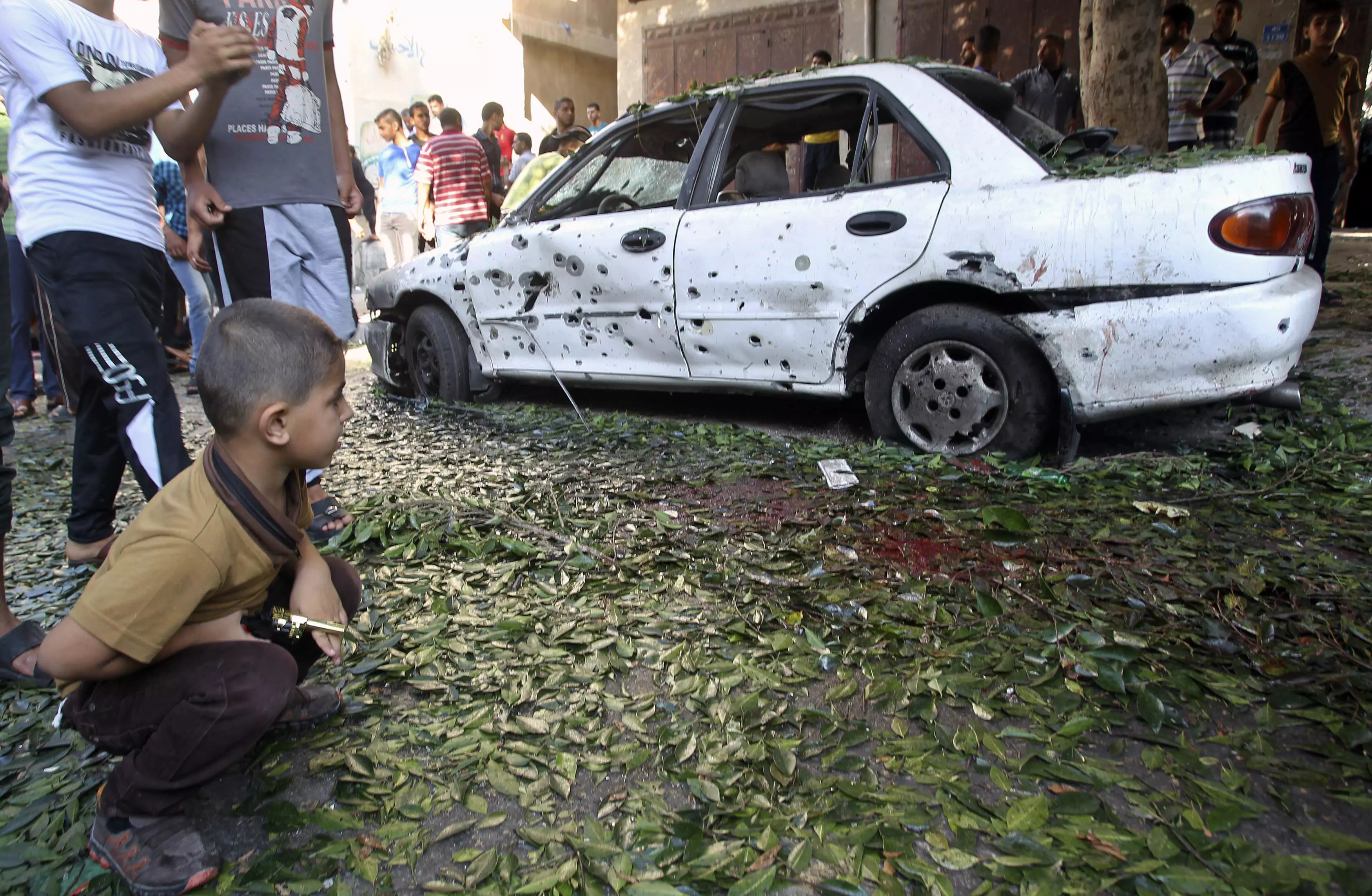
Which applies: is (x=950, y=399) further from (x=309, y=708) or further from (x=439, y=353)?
(x=439, y=353)

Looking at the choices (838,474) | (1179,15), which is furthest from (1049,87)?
(838,474)

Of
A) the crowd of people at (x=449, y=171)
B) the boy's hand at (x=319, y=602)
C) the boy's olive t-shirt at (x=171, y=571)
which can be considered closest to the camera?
the boy's olive t-shirt at (x=171, y=571)

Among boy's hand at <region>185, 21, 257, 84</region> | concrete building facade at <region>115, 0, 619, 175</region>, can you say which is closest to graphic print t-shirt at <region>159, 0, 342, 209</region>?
boy's hand at <region>185, 21, 257, 84</region>

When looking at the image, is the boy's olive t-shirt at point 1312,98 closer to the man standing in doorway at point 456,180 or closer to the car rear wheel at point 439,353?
the car rear wheel at point 439,353

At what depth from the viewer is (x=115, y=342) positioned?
2.48 metres

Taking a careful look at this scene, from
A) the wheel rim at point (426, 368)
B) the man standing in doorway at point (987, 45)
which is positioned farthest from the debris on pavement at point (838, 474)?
the man standing in doorway at point (987, 45)

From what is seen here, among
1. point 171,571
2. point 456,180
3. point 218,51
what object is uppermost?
point 456,180

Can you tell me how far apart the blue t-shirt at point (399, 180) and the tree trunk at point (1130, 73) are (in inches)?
280

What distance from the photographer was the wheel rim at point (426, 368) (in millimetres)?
5625

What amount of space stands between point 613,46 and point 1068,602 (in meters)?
21.1

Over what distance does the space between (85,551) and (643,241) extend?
2.73 m

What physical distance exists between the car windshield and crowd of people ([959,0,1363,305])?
1881 millimetres

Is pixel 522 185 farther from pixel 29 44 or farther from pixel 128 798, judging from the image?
pixel 128 798

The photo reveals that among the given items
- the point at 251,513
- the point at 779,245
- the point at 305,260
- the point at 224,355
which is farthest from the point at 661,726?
the point at 779,245
